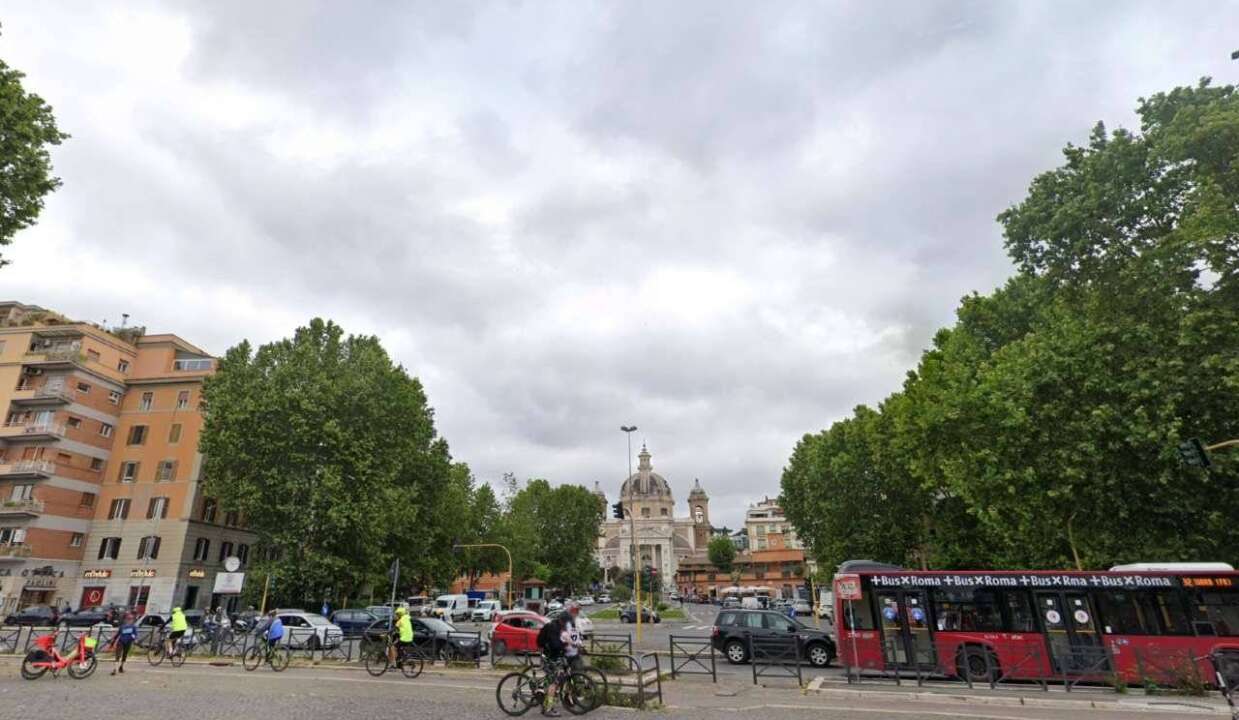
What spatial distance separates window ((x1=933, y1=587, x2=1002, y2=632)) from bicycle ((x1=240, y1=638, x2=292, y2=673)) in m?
17.6

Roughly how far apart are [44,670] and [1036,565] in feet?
96.2

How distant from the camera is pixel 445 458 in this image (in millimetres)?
45188

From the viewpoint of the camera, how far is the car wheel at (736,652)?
69.8 feet

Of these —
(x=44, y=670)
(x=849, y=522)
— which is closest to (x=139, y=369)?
(x=44, y=670)

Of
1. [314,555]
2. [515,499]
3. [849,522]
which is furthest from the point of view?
[515,499]

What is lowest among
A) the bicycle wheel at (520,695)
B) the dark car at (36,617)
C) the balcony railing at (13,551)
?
the bicycle wheel at (520,695)

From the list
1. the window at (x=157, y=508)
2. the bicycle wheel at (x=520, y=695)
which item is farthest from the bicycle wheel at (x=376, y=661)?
the window at (x=157, y=508)

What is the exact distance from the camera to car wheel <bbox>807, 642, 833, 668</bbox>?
20.4 m

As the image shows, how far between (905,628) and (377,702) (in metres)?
13.3

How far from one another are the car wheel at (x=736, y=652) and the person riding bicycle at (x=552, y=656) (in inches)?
468

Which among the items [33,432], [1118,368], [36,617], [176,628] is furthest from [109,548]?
[1118,368]

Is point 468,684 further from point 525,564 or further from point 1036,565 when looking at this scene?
point 525,564

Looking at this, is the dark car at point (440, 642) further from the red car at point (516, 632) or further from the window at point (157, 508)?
the window at point (157, 508)

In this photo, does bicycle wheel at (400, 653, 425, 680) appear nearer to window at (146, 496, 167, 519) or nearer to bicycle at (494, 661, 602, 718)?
bicycle at (494, 661, 602, 718)
